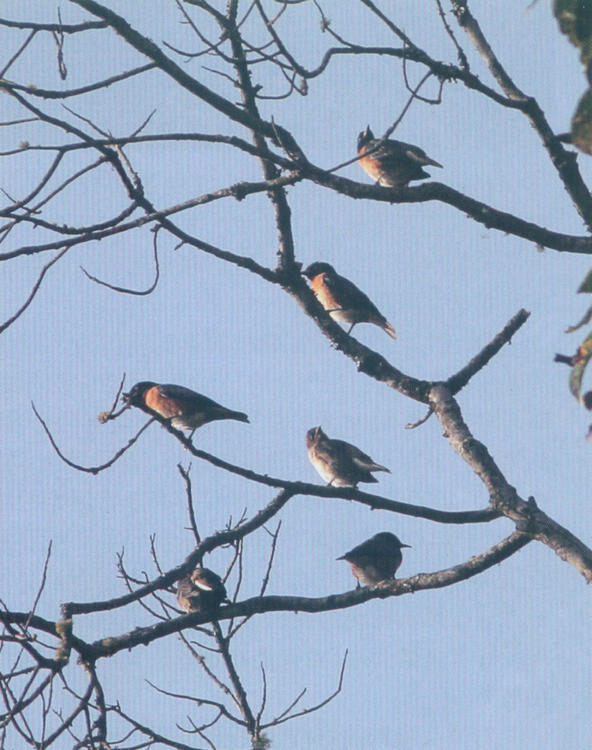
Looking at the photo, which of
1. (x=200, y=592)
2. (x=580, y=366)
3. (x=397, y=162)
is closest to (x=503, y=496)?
(x=580, y=366)

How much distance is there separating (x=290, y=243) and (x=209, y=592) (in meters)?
3.45

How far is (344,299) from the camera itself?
10352mm

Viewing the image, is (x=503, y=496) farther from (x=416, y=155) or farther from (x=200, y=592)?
(x=416, y=155)

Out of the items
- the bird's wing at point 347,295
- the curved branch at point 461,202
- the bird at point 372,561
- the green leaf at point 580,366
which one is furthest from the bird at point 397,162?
the green leaf at point 580,366

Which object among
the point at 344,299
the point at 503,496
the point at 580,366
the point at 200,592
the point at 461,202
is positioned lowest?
the point at 580,366

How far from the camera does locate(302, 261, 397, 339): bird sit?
1035cm

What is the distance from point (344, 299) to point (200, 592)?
377 cm

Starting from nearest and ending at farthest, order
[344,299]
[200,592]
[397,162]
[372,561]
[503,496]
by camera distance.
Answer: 1. [503,496]
2. [200,592]
3. [397,162]
4. [372,561]
5. [344,299]

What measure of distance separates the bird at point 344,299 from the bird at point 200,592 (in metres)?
3.37

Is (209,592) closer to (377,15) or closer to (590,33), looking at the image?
(377,15)

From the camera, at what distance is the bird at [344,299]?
10352 millimetres

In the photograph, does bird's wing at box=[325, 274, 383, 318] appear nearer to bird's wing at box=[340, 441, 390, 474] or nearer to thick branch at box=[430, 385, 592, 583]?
bird's wing at box=[340, 441, 390, 474]

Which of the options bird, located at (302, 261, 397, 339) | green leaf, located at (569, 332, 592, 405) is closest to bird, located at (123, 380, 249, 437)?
bird, located at (302, 261, 397, 339)

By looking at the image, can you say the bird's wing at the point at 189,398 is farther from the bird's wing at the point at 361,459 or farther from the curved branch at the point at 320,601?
the curved branch at the point at 320,601
